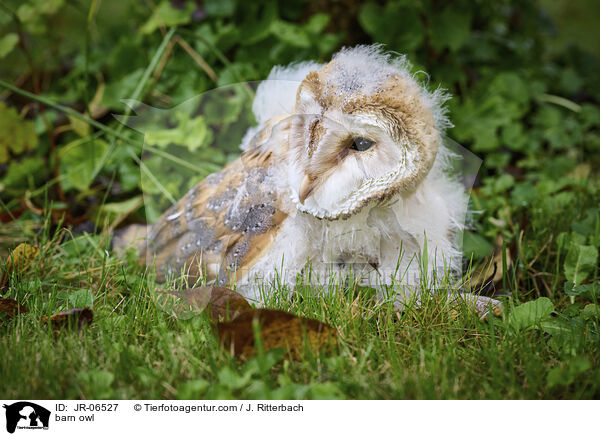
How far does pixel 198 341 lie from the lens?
1382mm

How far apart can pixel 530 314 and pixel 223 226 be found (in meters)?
0.97

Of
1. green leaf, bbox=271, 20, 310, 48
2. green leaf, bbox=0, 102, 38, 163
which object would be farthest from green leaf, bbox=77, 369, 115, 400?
green leaf, bbox=271, 20, 310, 48

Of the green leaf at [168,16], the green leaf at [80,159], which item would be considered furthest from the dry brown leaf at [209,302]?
the green leaf at [168,16]

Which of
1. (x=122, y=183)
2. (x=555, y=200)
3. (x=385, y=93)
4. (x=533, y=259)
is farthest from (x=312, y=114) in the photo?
(x=122, y=183)

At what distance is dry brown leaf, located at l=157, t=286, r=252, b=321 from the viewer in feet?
4.70

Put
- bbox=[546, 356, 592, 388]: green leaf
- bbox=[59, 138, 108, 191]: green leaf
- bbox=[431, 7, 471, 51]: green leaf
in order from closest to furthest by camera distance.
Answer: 1. bbox=[546, 356, 592, 388]: green leaf
2. bbox=[59, 138, 108, 191]: green leaf
3. bbox=[431, 7, 471, 51]: green leaf

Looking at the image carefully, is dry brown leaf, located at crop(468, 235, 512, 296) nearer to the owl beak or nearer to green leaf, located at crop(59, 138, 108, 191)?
the owl beak

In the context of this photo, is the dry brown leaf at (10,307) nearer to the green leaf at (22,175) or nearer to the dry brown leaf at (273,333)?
the dry brown leaf at (273,333)

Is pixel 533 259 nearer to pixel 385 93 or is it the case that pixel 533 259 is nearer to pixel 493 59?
pixel 385 93

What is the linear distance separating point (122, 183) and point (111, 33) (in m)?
1.24

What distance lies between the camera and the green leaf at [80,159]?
265 centimetres

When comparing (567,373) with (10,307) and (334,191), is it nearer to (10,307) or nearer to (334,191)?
(334,191)
